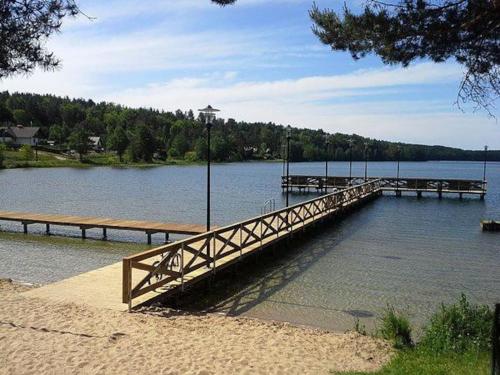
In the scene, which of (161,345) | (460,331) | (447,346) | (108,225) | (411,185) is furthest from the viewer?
(411,185)

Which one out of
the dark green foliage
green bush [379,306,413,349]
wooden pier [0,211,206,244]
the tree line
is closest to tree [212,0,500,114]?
the dark green foliage

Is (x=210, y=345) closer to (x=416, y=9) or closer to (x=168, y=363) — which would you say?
(x=168, y=363)

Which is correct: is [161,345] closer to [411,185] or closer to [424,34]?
[424,34]

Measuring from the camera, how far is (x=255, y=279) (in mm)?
14211

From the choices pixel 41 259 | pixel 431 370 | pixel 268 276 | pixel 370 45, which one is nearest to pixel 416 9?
pixel 370 45

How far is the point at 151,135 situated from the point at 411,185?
79105mm

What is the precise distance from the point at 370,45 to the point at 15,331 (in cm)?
814

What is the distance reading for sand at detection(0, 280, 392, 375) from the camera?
6449 millimetres

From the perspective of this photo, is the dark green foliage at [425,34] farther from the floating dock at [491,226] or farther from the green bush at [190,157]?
the green bush at [190,157]

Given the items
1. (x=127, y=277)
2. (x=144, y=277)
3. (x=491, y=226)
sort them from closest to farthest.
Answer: (x=127, y=277), (x=144, y=277), (x=491, y=226)

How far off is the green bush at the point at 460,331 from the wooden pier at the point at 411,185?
36.5 metres

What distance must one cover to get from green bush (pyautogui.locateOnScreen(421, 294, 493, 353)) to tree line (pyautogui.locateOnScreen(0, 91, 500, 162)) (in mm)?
103420

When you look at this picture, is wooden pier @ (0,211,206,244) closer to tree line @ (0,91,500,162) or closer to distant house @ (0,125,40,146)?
tree line @ (0,91,500,162)

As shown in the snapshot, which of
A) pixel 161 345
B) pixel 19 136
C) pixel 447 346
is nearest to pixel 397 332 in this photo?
pixel 447 346
